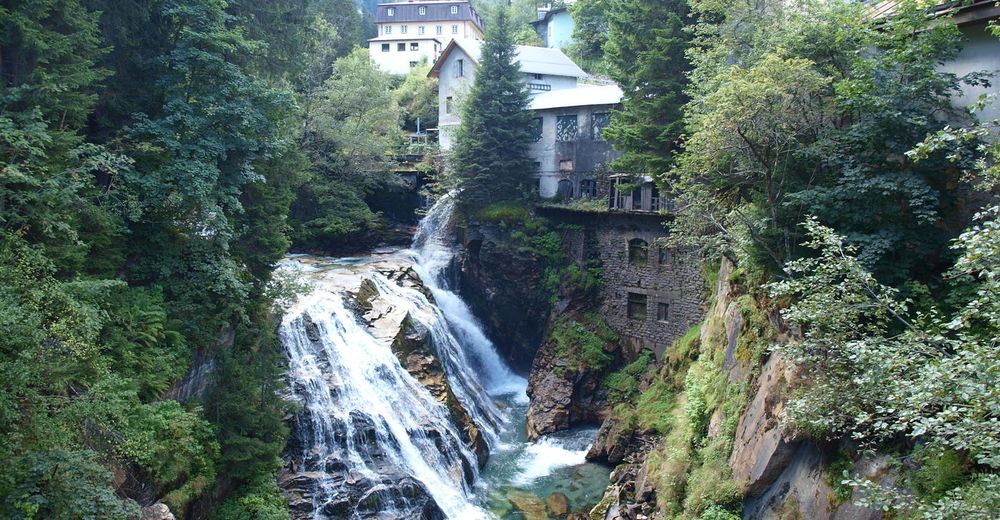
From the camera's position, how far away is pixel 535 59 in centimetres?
3728

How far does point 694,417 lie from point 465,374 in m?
10.5

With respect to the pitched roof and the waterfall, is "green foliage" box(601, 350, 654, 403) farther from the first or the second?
the pitched roof

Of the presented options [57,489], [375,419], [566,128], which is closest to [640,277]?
[566,128]

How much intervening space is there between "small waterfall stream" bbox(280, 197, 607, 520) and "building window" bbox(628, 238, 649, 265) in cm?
681

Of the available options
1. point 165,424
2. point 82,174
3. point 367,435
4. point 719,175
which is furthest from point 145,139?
point 719,175

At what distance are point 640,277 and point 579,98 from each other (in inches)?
355

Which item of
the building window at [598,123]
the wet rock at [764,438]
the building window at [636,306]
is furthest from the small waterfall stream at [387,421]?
the building window at [598,123]

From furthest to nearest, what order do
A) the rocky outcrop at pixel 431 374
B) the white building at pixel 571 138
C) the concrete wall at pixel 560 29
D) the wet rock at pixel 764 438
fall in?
the concrete wall at pixel 560 29
the white building at pixel 571 138
the rocky outcrop at pixel 431 374
the wet rock at pixel 764 438

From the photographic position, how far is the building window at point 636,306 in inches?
1008

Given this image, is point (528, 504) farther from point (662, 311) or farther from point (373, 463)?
point (662, 311)

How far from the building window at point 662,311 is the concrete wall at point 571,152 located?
6649 millimetres

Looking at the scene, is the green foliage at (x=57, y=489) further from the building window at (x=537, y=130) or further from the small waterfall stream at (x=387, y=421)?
the building window at (x=537, y=130)

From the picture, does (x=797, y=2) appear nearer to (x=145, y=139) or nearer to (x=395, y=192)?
(x=145, y=139)

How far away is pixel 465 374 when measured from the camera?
77.3ft
